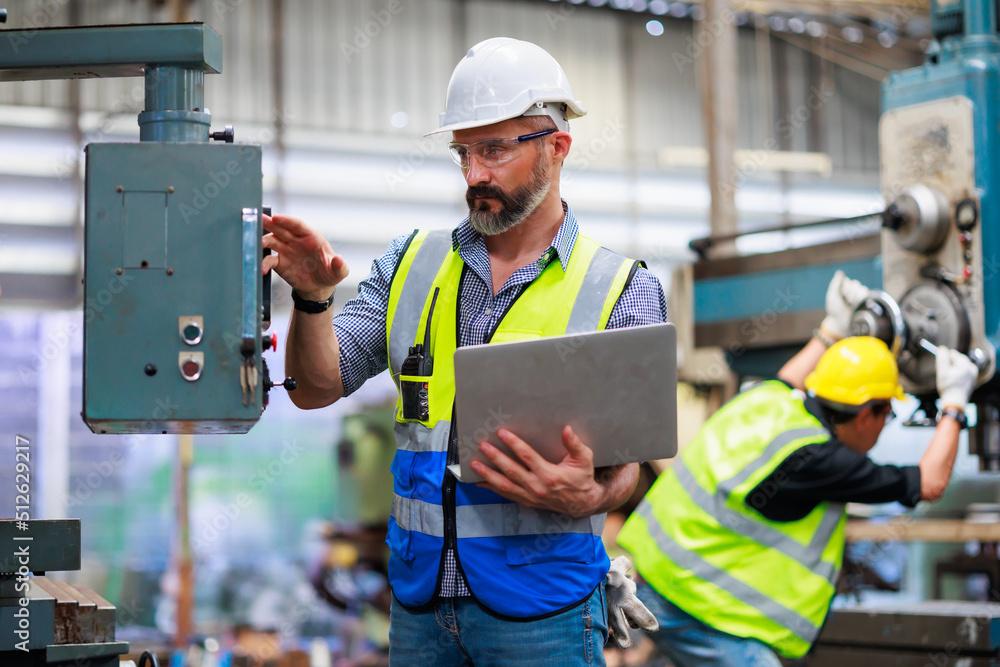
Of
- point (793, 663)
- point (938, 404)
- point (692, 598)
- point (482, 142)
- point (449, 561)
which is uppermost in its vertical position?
point (482, 142)

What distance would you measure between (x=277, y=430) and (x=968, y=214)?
194 inches

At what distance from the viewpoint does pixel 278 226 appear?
5.26 ft

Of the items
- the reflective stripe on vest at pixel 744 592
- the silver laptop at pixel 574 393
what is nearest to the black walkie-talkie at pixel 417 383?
the silver laptop at pixel 574 393

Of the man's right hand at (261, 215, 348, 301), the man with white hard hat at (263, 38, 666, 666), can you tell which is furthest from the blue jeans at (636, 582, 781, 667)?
the man's right hand at (261, 215, 348, 301)

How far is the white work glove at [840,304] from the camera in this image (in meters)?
3.17

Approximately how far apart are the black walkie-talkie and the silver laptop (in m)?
0.13

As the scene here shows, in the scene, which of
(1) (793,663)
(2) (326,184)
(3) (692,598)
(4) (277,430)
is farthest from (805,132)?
(3) (692,598)

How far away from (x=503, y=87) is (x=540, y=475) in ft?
2.16

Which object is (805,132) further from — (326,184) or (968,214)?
(968,214)

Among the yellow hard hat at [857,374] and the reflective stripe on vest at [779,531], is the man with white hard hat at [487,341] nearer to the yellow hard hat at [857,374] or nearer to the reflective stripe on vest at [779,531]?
the reflective stripe on vest at [779,531]

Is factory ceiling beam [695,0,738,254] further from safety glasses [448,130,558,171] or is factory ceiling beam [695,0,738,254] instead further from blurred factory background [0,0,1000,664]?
safety glasses [448,130,558,171]

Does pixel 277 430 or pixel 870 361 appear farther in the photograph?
pixel 277 430


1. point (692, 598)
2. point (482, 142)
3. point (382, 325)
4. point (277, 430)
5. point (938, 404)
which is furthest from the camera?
point (277, 430)

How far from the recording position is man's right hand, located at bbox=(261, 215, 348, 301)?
161cm
